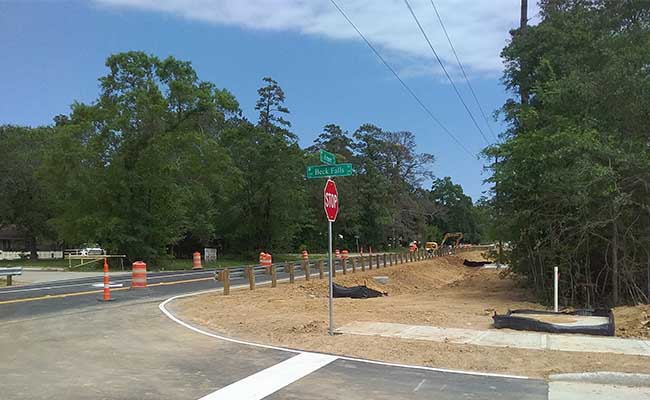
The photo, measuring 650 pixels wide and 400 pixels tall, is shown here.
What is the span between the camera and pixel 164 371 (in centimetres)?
820

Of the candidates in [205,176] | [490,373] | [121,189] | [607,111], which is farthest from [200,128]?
[490,373]

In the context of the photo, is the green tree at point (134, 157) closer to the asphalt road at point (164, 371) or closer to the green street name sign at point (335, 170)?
the asphalt road at point (164, 371)

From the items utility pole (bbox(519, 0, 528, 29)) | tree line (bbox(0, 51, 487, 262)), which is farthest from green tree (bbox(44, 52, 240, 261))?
utility pole (bbox(519, 0, 528, 29))

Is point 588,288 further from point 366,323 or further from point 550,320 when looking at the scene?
point 366,323

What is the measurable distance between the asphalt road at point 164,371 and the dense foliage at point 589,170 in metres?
9.77

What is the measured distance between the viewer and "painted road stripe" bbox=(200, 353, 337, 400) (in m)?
6.96

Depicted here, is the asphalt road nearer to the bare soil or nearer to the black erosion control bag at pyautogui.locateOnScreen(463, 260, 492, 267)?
the bare soil

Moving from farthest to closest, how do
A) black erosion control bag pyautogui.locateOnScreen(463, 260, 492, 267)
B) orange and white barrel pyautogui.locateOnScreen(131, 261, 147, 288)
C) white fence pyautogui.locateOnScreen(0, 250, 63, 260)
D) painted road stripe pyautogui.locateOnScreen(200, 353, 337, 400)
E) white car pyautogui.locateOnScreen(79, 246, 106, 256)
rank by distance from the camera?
white fence pyautogui.locateOnScreen(0, 250, 63, 260)
black erosion control bag pyautogui.locateOnScreen(463, 260, 492, 267)
white car pyautogui.locateOnScreen(79, 246, 106, 256)
orange and white barrel pyautogui.locateOnScreen(131, 261, 147, 288)
painted road stripe pyautogui.locateOnScreen(200, 353, 337, 400)

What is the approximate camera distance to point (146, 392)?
6.99 meters

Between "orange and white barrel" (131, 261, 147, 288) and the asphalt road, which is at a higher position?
"orange and white barrel" (131, 261, 147, 288)

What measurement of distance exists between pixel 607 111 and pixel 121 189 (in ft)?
102

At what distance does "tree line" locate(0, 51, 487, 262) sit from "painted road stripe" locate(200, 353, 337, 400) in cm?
1443

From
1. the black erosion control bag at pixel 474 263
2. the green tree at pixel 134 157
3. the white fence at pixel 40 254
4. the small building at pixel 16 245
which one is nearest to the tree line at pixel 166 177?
the green tree at pixel 134 157

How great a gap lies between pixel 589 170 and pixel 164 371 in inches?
472
